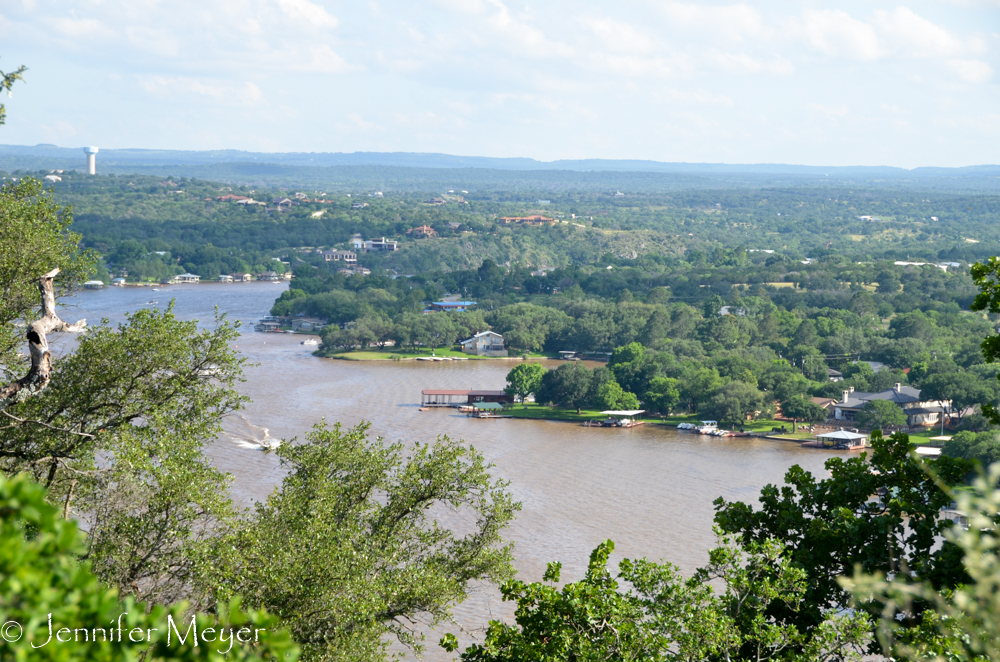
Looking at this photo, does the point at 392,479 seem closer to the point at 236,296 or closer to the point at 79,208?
the point at 236,296

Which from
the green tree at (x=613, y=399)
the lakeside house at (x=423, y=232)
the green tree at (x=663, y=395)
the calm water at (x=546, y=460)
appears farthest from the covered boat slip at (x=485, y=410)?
the lakeside house at (x=423, y=232)

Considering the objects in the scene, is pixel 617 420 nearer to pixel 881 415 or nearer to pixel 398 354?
pixel 881 415

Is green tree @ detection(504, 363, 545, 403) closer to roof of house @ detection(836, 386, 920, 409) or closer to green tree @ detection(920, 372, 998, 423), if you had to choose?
roof of house @ detection(836, 386, 920, 409)

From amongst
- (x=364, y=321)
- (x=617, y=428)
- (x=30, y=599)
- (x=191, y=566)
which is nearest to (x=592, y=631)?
(x=191, y=566)

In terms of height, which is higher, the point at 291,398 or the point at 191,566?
the point at 191,566

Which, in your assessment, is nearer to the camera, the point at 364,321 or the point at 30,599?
the point at 30,599

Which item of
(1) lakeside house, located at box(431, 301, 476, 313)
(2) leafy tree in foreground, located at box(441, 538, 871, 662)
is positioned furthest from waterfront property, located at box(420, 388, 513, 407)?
(2) leafy tree in foreground, located at box(441, 538, 871, 662)

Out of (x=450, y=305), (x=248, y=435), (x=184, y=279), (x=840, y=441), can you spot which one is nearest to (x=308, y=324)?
(x=450, y=305)
